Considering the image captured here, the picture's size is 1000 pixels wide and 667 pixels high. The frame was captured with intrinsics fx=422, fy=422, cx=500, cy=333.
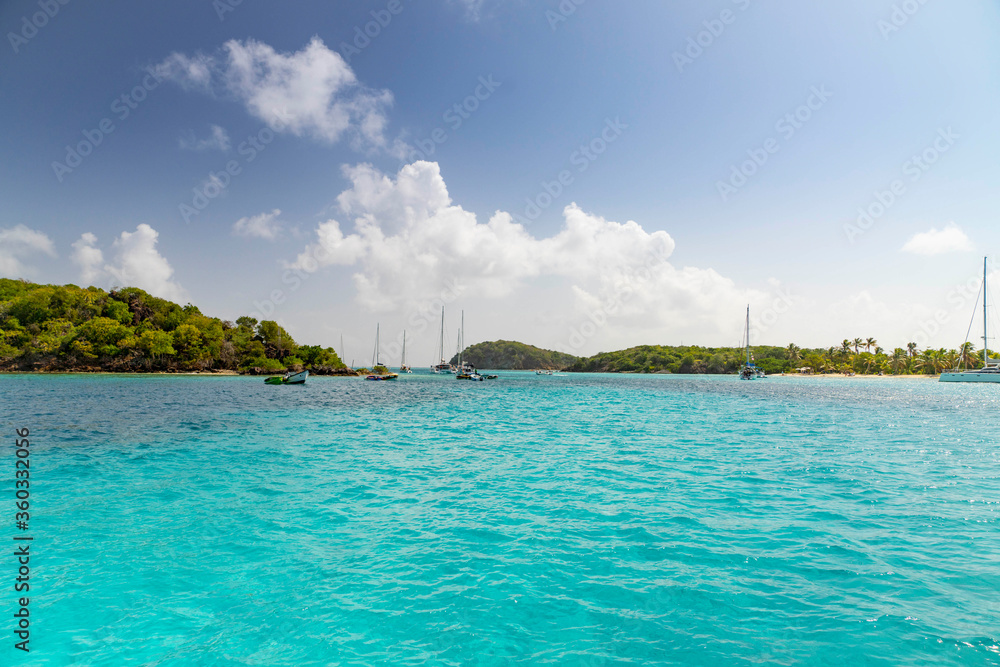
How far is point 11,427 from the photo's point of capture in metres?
24.1

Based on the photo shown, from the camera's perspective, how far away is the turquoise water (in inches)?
221

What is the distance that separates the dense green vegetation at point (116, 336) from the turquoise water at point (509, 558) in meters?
111

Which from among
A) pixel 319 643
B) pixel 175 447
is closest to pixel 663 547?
Answer: pixel 319 643

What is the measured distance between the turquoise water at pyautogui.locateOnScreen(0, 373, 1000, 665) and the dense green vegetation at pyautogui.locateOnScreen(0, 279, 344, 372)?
4367 inches

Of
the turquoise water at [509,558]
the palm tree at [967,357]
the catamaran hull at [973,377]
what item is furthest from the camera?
the palm tree at [967,357]

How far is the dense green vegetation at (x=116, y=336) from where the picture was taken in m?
94.9

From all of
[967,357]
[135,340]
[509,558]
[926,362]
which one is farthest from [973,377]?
[135,340]

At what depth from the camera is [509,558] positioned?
27.0 feet

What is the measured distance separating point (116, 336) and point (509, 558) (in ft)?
435

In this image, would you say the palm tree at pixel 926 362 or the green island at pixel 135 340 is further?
the palm tree at pixel 926 362

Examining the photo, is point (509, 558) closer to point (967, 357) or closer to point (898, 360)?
point (967, 357)

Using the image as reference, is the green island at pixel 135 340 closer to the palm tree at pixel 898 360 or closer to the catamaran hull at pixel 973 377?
the palm tree at pixel 898 360

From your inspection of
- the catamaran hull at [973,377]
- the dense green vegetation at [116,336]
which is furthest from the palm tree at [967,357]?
the dense green vegetation at [116,336]

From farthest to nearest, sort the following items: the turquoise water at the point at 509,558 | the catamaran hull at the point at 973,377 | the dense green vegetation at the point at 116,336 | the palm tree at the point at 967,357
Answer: the palm tree at the point at 967,357 → the catamaran hull at the point at 973,377 → the dense green vegetation at the point at 116,336 → the turquoise water at the point at 509,558
